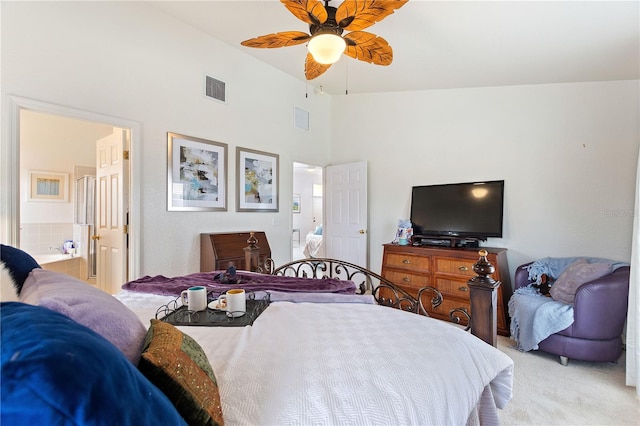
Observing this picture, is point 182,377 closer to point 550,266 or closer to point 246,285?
point 246,285

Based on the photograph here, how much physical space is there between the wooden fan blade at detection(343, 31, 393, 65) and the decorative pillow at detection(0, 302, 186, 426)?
2.47m

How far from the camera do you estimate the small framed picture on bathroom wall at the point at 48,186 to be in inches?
179

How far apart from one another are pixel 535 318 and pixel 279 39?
3.12 meters

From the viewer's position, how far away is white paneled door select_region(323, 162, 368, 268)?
4.66 m

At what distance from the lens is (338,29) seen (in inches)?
89.0

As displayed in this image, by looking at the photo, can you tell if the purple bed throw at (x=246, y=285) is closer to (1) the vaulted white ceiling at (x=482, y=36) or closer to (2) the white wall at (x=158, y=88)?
(2) the white wall at (x=158, y=88)

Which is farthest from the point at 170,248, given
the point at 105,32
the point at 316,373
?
the point at 316,373

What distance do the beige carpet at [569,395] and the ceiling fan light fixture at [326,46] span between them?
262 cm

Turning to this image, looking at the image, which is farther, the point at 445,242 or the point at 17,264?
the point at 445,242

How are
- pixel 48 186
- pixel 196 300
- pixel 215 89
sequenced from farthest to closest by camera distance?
pixel 48 186 < pixel 215 89 < pixel 196 300

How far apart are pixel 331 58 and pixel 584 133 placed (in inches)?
112

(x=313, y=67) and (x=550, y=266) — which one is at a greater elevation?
(x=313, y=67)

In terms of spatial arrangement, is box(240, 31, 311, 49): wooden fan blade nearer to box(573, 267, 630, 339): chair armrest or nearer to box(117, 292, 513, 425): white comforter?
box(117, 292, 513, 425): white comforter

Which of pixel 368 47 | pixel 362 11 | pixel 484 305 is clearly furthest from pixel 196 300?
pixel 368 47
